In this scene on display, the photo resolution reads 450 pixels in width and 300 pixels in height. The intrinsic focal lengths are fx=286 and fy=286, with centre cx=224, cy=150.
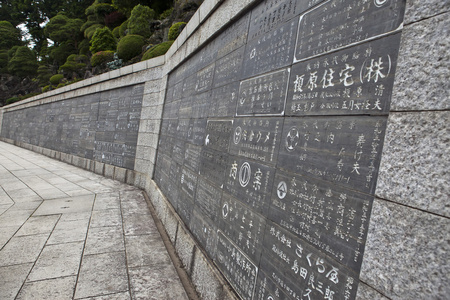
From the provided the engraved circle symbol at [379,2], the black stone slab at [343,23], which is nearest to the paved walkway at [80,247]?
the black stone slab at [343,23]

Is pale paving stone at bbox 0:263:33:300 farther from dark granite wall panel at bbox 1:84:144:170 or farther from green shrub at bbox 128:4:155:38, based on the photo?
green shrub at bbox 128:4:155:38

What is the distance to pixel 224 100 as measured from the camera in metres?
3.24

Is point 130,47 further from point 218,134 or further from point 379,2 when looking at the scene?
point 379,2

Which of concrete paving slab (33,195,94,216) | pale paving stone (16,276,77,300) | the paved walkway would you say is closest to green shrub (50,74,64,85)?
the paved walkway

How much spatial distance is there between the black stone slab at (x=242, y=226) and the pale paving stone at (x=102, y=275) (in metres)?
1.35

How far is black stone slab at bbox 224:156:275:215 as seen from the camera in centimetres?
222

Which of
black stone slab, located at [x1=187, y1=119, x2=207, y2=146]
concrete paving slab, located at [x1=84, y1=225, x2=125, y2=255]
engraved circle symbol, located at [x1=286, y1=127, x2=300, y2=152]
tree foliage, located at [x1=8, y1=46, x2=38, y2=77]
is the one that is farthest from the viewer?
tree foliage, located at [x1=8, y1=46, x2=38, y2=77]

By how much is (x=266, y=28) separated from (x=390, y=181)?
1.81 meters

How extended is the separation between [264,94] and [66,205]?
515 cm

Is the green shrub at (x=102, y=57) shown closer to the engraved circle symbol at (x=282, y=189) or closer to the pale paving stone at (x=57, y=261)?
the pale paving stone at (x=57, y=261)

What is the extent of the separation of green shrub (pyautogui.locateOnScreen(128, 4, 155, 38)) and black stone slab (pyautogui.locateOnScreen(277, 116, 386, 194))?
15.9 meters

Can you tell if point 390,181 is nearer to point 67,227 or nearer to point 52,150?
point 67,227

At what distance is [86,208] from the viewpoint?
5.66m

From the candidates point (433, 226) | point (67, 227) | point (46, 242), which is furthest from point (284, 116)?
point (67, 227)
